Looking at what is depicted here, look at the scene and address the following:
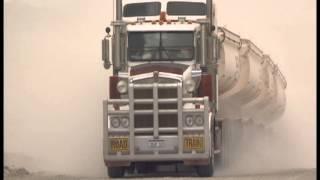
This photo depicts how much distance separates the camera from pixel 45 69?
23.1 m

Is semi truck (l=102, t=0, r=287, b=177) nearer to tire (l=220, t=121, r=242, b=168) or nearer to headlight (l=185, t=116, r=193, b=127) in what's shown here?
headlight (l=185, t=116, r=193, b=127)

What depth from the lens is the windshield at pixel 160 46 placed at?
55.4 feet

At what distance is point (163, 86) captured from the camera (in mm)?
16359

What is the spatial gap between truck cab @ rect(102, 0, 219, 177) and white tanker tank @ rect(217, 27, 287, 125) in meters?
1.00

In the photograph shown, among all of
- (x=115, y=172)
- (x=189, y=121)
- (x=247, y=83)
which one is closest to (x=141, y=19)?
(x=189, y=121)

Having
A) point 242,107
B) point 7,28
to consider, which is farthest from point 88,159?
point 7,28

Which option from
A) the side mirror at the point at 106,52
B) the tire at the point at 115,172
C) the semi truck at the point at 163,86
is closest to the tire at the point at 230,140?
the semi truck at the point at 163,86

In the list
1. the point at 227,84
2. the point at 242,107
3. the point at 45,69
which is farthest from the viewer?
the point at 45,69

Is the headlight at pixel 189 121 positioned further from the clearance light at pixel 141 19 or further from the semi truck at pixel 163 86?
the clearance light at pixel 141 19

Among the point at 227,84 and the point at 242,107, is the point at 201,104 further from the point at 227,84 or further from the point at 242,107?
the point at 242,107

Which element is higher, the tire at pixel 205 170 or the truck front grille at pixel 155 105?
the truck front grille at pixel 155 105

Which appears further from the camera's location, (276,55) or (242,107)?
(276,55)

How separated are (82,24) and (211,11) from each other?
6.30 meters

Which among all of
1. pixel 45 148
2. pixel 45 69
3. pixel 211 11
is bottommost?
pixel 45 148
